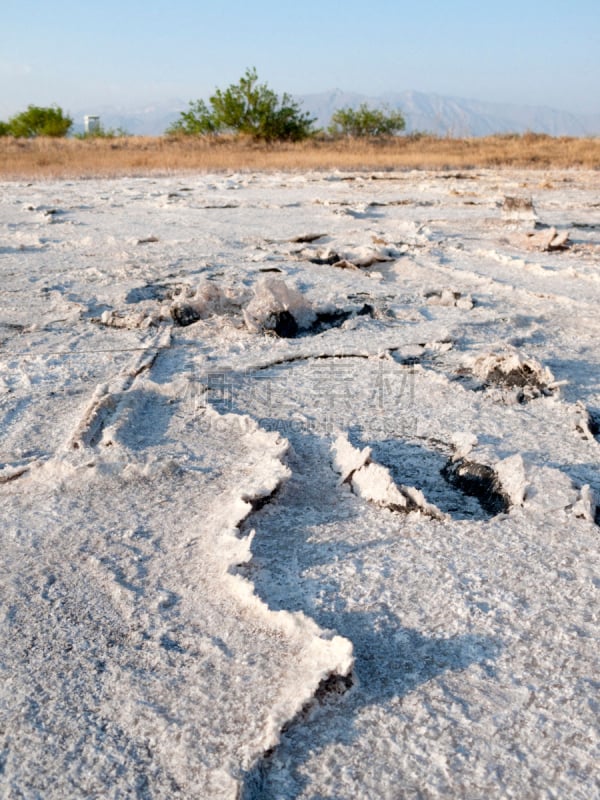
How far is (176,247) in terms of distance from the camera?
13.1 feet

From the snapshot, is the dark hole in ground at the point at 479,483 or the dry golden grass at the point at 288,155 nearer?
the dark hole in ground at the point at 479,483

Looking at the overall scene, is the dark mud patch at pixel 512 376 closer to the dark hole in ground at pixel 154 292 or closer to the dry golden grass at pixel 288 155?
the dark hole in ground at pixel 154 292

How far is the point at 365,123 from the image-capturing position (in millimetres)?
15609

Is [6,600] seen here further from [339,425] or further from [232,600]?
[339,425]

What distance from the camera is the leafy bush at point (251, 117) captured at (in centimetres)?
1491

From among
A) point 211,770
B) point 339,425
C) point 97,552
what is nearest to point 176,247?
point 339,425

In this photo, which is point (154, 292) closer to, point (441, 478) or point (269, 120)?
point (441, 478)

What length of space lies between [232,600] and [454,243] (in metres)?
3.35

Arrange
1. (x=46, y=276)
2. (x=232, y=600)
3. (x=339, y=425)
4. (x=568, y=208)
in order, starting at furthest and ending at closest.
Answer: (x=568, y=208) < (x=46, y=276) < (x=339, y=425) < (x=232, y=600)

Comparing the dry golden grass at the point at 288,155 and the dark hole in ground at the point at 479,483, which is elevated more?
the dark hole in ground at the point at 479,483

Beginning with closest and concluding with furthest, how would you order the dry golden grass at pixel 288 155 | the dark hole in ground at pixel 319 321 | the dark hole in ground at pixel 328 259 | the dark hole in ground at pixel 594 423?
the dark hole in ground at pixel 594 423, the dark hole in ground at pixel 319 321, the dark hole in ground at pixel 328 259, the dry golden grass at pixel 288 155

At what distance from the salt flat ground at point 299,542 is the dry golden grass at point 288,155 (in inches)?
245

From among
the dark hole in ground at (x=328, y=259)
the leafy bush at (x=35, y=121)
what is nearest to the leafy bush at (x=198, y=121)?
the leafy bush at (x=35, y=121)

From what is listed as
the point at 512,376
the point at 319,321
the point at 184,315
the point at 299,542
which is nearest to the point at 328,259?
the point at 319,321
